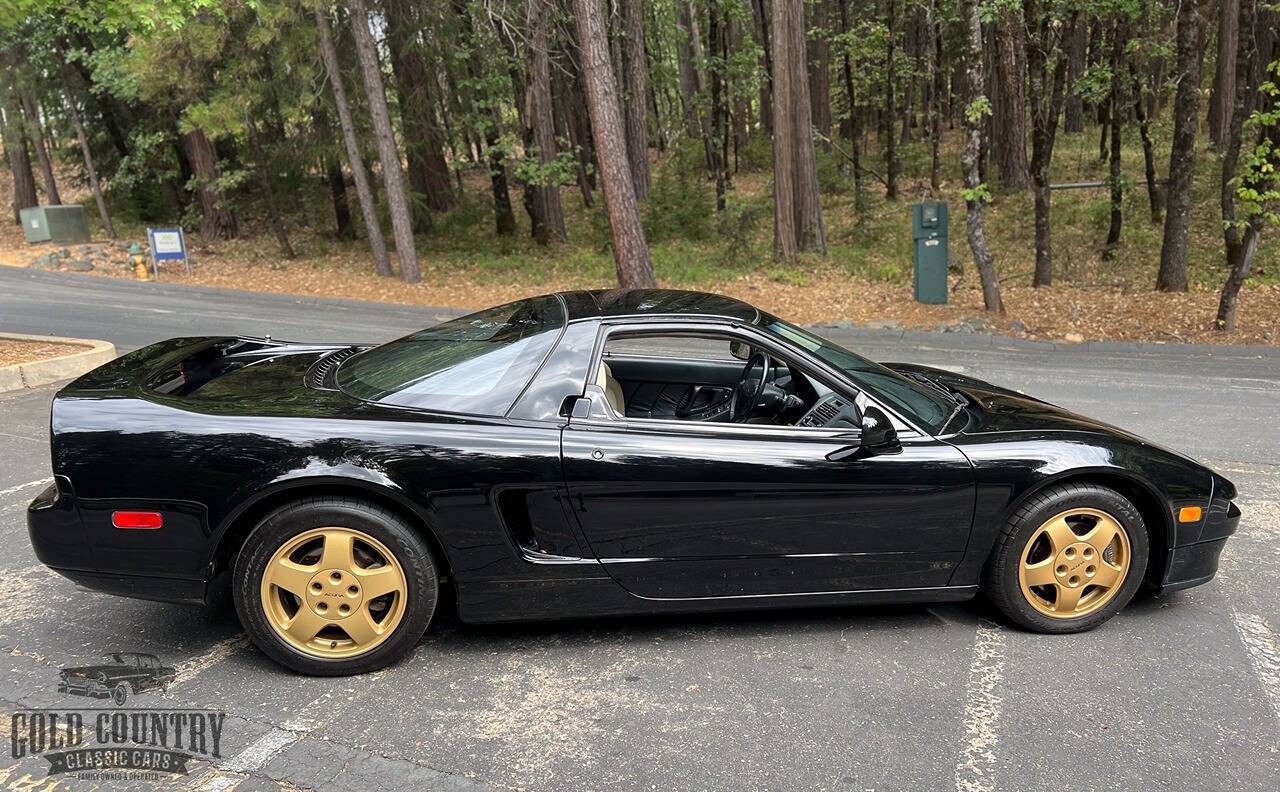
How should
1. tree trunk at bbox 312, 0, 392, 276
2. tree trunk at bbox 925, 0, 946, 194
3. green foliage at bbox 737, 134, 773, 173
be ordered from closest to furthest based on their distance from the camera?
1. tree trunk at bbox 312, 0, 392, 276
2. tree trunk at bbox 925, 0, 946, 194
3. green foliage at bbox 737, 134, 773, 173

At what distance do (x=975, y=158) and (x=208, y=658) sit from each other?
443 inches

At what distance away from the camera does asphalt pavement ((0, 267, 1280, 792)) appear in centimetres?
259

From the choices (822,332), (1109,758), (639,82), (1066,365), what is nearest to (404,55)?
(639,82)

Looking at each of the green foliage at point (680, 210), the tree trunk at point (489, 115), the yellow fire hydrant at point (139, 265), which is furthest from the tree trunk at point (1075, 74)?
the yellow fire hydrant at point (139, 265)

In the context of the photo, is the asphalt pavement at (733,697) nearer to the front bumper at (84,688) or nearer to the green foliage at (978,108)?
the front bumper at (84,688)

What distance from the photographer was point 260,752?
266 centimetres

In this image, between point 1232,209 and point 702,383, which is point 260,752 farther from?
point 1232,209

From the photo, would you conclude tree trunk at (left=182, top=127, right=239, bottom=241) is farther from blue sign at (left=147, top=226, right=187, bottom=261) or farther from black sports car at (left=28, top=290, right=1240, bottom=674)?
black sports car at (left=28, top=290, right=1240, bottom=674)

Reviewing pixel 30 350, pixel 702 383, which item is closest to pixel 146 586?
pixel 702 383

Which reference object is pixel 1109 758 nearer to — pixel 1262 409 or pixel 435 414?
pixel 435 414

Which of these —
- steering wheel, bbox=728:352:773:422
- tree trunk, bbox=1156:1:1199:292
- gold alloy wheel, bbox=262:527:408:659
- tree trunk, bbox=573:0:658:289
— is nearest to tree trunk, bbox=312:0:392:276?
tree trunk, bbox=573:0:658:289

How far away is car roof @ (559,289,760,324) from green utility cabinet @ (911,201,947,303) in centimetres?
992

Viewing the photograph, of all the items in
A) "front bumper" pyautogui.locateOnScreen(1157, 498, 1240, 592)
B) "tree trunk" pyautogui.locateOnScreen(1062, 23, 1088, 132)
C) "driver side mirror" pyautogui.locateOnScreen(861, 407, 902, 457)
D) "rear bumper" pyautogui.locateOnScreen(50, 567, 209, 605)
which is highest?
"tree trunk" pyautogui.locateOnScreen(1062, 23, 1088, 132)

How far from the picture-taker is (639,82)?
69.5 ft
